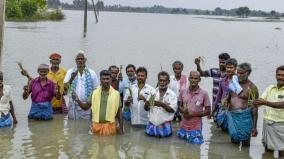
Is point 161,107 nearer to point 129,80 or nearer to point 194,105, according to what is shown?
point 194,105

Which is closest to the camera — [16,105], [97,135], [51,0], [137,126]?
[97,135]

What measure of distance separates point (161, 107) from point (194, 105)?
1.82ft

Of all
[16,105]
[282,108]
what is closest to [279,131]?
[282,108]

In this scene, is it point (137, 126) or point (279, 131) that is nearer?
point (279, 131)

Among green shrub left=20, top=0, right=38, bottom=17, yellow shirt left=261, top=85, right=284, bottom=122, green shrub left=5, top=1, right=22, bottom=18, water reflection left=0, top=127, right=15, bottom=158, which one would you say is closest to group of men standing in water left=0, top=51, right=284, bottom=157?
yellow shirt left=261, top=85, right=284, bottom=122

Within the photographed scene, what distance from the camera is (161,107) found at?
8133 millimetres

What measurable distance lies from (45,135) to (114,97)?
55.9 inches

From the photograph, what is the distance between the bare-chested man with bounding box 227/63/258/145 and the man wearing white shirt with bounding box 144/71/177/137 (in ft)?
3.14

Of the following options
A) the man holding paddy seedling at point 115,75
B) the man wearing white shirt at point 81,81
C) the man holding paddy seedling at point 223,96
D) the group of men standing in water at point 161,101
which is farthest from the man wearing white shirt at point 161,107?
the man wearing white shirt at point 81,81

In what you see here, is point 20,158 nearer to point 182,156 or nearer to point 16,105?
point 182,156

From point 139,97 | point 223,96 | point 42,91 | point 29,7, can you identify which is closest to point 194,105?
point 223,96

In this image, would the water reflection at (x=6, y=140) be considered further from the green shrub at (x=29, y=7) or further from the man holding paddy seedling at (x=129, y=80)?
the green shrub at (x=29, y=7)

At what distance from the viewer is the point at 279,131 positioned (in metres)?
7.32

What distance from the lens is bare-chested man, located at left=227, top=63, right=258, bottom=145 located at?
7656 millimetres
